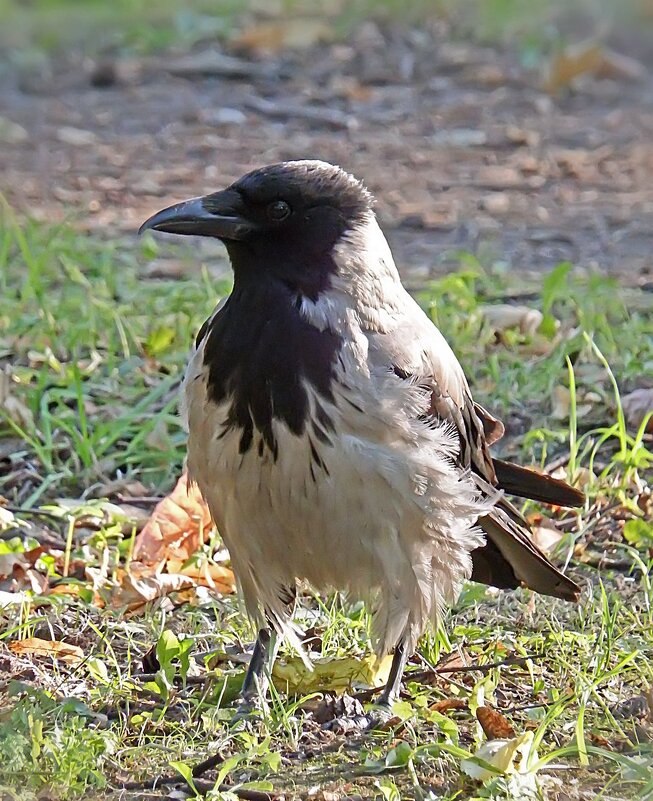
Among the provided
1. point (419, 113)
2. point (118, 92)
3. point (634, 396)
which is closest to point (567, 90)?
point (419, 113)

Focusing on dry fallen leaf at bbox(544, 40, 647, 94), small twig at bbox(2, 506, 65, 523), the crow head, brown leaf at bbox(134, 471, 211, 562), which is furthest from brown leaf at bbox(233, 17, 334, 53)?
the crow head

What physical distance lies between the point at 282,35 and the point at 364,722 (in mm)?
9400

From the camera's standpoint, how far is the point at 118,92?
1135cm

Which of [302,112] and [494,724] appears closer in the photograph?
[494,724]

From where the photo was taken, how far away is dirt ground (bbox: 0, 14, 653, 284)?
27.8 ft

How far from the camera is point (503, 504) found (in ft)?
14.9

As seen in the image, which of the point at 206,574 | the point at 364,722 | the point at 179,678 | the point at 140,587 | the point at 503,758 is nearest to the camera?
the point at 503,758

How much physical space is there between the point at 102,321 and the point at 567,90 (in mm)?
6113

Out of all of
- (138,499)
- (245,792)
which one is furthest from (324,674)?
(138,499)

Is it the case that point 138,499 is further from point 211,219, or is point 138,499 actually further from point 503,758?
point 503,758

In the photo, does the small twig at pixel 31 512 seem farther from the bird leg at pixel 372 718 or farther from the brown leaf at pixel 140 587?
the bird leg at pixel 372 718

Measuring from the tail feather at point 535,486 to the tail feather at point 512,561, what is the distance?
0.10 metres

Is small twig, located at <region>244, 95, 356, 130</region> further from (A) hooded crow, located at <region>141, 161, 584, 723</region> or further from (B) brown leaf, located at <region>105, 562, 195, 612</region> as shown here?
(A) hooded crow, located at <region>141, 161, 584, 723</region>

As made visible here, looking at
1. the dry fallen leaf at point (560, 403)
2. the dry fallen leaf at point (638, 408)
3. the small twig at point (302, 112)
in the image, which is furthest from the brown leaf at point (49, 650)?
the small twig at point (302, 112)
